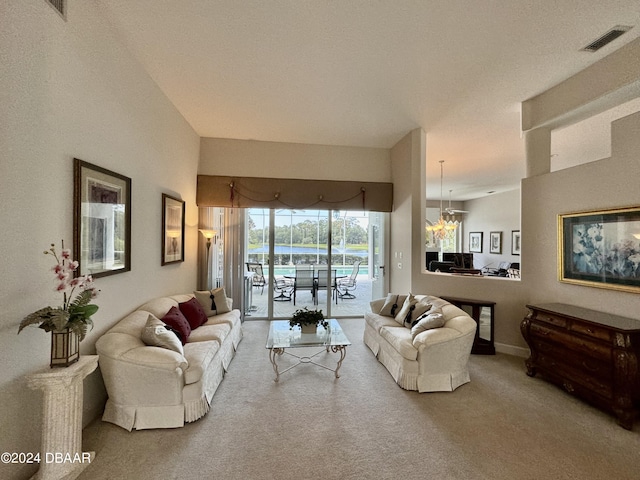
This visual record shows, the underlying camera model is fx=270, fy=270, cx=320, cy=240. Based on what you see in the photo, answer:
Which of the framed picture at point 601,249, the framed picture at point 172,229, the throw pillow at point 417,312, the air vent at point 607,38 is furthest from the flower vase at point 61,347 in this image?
the air vent at point 607,38

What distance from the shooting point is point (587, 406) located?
2.63m

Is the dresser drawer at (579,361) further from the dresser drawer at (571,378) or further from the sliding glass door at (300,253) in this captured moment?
the sliding glass door at (300,253)

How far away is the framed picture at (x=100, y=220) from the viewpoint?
2199 mm

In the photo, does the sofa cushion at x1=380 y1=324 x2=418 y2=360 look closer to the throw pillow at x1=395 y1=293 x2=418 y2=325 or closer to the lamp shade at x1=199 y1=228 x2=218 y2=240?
the throw pillow at x1=395 y1=293 x2=418 y2=325

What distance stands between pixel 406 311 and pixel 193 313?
2.86 meters

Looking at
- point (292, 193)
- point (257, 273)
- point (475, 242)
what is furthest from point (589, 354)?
point (475, 242)

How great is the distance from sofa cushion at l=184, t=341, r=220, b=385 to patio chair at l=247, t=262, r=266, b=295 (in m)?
2.62

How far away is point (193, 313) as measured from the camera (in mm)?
3582

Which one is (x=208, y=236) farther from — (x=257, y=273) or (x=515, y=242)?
(x=515, y=242)

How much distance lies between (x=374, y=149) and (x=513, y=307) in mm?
3725

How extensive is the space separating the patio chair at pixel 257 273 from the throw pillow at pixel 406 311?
2.95 metres

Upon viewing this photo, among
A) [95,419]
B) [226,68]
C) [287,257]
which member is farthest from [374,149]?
[95,419]

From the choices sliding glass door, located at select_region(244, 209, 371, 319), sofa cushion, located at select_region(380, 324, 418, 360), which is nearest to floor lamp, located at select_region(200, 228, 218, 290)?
sliding glass door, located at select_region(244, 209, 371, 319)

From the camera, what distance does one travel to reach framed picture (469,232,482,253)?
34.1 ft
